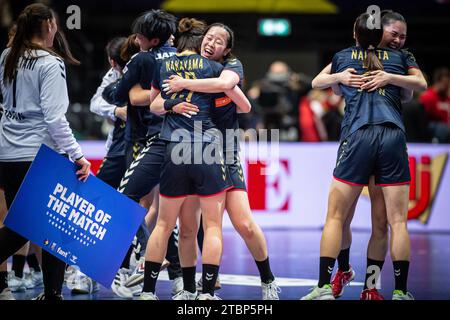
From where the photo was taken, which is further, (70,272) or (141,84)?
(70,272)

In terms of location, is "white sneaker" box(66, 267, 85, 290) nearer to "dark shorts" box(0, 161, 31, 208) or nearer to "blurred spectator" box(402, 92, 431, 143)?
"dark shorts" box(0, 161, 31, 208)

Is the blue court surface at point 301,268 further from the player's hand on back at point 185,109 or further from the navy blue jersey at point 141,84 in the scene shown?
the player's hand on back at point 185,109

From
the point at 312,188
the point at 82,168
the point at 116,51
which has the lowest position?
the point at 312,188

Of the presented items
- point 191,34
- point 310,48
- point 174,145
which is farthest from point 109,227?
point 310,48

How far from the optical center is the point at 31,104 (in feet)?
18.5

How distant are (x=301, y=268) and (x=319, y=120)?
5262 millimetres

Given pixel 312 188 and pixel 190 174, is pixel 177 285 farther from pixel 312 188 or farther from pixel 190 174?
pixel 312 188

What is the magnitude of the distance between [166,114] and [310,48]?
12.5 metres

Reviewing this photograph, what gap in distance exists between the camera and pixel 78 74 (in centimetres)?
1628

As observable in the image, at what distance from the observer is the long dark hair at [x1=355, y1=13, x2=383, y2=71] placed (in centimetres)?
585

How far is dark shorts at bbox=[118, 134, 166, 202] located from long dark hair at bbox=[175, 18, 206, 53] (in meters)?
0.76

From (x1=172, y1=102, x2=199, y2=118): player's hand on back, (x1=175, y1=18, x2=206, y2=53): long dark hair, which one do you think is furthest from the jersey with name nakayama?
(x1=175, y1=18, x2=206, y2=53): long dark hair

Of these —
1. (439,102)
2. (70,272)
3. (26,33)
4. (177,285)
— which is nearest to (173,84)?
(26,33)
